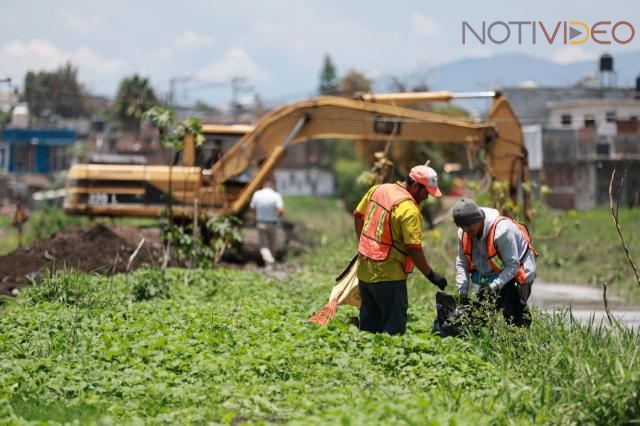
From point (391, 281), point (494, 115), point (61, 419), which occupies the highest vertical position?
point (494, 115)

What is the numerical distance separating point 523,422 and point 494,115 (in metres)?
16.1

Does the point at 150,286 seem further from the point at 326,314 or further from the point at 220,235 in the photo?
the point at 220,235

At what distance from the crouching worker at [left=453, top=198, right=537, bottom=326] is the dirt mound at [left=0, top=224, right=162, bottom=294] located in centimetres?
954

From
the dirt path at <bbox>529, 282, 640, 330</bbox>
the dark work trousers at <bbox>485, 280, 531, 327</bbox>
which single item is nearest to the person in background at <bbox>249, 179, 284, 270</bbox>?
the dirt path at <bbox>529, 282, 640, 330</bbox>

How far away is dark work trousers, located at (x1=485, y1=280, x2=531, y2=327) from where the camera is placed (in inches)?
454

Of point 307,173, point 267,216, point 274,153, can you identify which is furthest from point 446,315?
point 307,173

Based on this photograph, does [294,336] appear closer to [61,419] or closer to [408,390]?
[408,390]

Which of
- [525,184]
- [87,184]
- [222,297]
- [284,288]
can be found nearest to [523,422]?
[222,297]

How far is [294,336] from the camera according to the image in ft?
37.0

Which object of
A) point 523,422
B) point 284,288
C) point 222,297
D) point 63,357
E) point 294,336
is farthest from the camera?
point 284,288

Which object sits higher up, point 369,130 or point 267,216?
point 369,130

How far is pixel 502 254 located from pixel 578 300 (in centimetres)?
982

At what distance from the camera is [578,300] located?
68.0ft

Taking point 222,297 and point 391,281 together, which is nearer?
point 391,281
